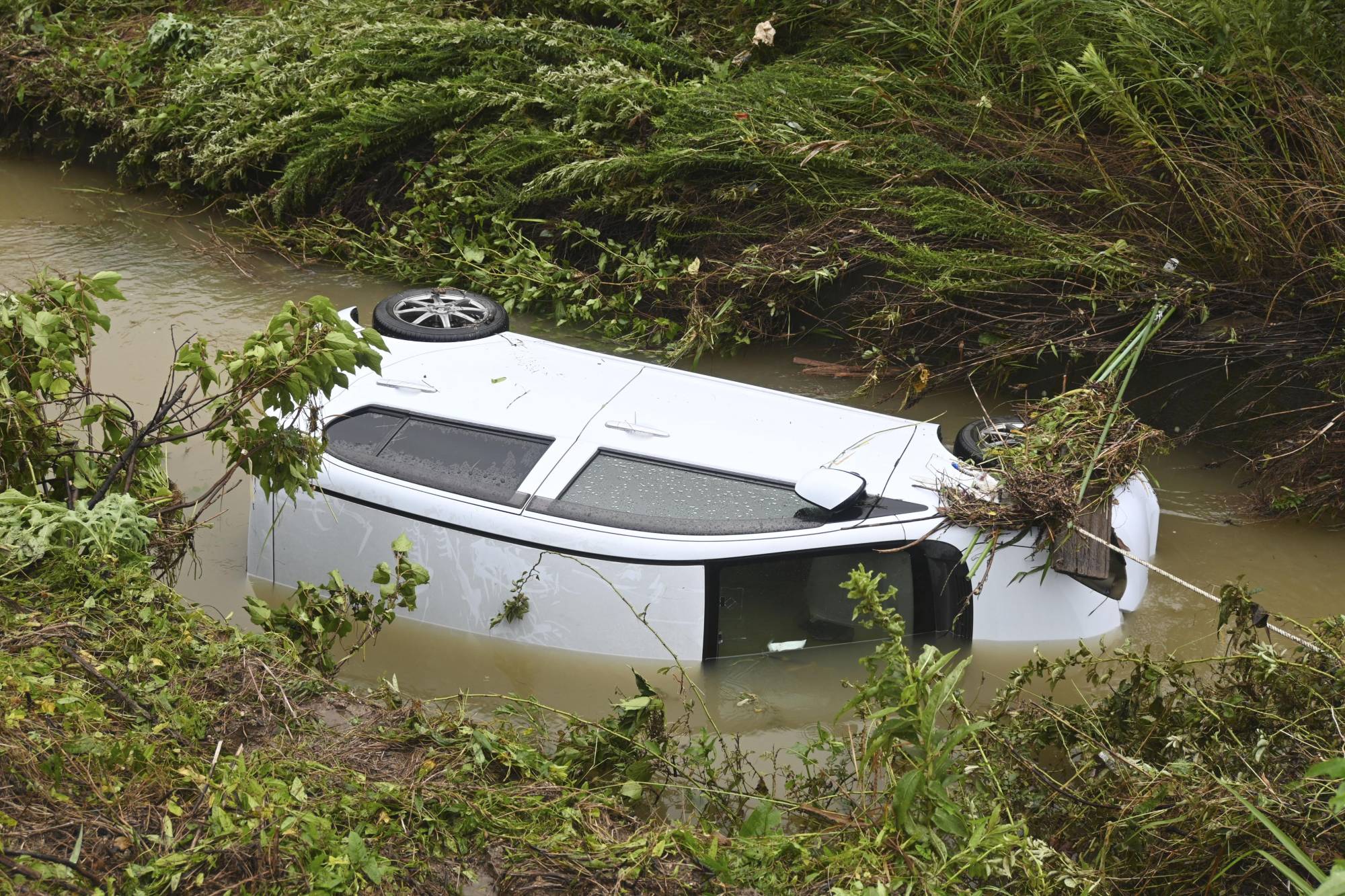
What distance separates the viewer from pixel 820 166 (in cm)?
805

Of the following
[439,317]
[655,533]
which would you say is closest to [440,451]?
[655,533]

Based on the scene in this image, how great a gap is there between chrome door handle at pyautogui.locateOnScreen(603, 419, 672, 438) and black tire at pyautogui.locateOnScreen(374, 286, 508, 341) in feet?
3.69

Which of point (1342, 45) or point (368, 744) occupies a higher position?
point (1342, 45)

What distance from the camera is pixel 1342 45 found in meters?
7.18

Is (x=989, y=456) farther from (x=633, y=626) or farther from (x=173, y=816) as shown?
(x=173, y=816)

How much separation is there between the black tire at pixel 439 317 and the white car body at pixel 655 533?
51 centimetres

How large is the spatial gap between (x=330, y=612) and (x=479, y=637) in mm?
860

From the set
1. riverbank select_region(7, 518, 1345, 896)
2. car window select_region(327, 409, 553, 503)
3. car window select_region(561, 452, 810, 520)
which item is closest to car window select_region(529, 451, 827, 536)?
car window select_region(561, 452, 810, 520)

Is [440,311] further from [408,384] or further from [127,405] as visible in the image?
[127,405]

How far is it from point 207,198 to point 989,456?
25.7 ft

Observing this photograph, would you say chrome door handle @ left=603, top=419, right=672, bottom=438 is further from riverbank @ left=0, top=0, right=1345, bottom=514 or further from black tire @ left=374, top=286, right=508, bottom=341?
riverbank @ left=0, top=0, right=1345, bottom=514

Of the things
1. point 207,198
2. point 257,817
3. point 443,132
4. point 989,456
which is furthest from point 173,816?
point 207,198

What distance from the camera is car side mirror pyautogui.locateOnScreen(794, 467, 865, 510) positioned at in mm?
4840

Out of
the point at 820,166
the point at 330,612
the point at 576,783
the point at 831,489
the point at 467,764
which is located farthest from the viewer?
the point at 820,166
